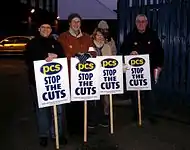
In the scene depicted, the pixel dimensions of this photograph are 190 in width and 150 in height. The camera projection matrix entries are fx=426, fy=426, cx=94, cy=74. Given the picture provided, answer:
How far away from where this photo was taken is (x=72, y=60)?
682 centimetres

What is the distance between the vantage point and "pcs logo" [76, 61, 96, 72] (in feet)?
22.6

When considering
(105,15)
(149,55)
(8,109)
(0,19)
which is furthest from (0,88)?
(0,19)

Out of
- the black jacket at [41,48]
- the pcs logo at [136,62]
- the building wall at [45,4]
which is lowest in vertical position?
the pcs logo at [136,62]

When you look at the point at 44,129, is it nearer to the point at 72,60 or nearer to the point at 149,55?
the point at 72,60

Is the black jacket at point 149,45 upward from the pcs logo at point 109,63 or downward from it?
upward

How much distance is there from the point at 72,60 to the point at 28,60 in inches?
28.1

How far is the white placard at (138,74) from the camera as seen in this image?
819cm

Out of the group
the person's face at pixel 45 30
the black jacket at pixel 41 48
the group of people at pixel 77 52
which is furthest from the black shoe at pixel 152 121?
the person's face at pixel 45 30

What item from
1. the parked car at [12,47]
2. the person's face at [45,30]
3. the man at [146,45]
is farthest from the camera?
the parked car at [12,47]

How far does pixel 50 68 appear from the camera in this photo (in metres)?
6.61

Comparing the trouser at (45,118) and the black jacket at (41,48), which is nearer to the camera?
the black jacket at (41,48)

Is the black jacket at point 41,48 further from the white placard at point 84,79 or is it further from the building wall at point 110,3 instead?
the building wall at point 110,3

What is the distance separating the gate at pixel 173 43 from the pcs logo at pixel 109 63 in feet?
9.77

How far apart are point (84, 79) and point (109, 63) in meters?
0.81
